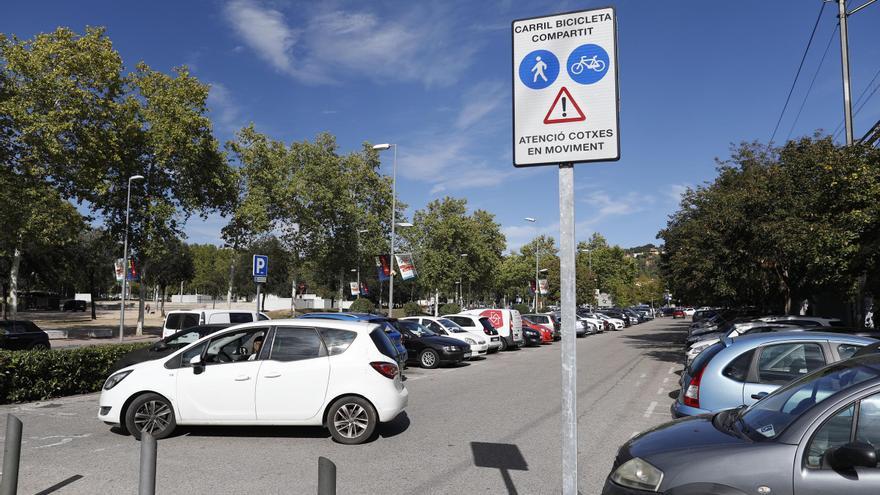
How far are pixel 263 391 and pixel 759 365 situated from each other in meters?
6.08

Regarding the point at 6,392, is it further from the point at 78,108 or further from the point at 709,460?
the point at 78,108

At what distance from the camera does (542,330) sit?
3033 cm

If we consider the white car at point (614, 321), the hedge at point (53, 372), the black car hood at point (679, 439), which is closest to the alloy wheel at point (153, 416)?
the hedge at point (53, 372)

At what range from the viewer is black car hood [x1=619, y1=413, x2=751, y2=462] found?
11.3ft

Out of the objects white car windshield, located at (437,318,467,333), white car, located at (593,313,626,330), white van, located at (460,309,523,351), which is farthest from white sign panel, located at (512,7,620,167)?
white car, located at (593,313,626,330)

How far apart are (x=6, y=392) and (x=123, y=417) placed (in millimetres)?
4615

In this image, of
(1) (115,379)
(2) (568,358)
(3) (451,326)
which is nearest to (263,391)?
(1) (115,379)

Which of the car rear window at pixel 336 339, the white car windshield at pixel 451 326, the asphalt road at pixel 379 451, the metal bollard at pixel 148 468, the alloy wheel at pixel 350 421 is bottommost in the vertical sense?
the asphalt road at pixel 379 451

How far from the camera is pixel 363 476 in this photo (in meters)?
6.05

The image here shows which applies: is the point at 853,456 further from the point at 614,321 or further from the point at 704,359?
the point at 614,321

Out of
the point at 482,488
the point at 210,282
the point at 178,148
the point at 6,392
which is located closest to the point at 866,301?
the point at 482,488

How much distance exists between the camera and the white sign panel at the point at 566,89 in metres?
2.95

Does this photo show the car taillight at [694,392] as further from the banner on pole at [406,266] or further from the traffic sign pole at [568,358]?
the banner on pole at [406,266]

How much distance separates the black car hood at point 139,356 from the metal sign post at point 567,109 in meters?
10.3
